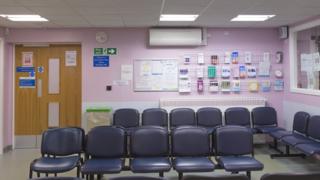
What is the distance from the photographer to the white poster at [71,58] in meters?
6.48

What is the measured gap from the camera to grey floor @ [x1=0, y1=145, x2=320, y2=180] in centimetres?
462

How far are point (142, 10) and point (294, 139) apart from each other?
10.3 feet

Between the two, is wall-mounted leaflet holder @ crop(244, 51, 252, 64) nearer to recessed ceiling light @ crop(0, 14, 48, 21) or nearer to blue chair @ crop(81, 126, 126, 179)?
blue chair @ crop(81, 126, 126, 179)

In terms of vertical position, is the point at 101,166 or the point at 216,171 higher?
the point at 101,166

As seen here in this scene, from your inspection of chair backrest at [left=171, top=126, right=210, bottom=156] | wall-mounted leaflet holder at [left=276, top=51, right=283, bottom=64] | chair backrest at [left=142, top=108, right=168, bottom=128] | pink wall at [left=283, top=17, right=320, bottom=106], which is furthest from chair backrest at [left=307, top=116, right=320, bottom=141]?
chair backrest at [left=142, top=108, right=168, bottom=128]

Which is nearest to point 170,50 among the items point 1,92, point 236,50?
point 236,50

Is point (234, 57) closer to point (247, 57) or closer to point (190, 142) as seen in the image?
point (247, 57)

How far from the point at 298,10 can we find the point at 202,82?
229 centimetres

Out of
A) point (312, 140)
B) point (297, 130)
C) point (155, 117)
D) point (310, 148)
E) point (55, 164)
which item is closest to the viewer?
point (55, 164)

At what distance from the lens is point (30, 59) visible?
21.3 ft

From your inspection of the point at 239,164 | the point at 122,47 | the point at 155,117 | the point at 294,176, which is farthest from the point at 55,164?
the point at 122,47

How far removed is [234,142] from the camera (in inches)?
158

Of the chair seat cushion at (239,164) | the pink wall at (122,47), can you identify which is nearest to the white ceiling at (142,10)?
the pink wall at (122,47)

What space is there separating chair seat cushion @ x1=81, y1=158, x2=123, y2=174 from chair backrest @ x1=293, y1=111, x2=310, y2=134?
10.7 ft
